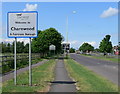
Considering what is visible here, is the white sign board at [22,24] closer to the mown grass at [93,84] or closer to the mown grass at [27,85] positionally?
the mown grass at [27,85]

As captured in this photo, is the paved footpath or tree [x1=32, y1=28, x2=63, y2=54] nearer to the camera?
the paved footpath

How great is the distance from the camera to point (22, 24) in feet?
38.9

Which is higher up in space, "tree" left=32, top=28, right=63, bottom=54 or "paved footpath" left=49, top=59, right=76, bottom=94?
"tree" left=32, top=28, right=63, bottom=54

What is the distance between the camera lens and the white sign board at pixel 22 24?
11727 mm

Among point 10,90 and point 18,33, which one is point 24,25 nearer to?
point 18,33

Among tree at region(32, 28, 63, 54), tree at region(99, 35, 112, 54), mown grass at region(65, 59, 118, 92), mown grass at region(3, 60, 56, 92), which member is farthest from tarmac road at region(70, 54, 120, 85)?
tree at region(99, 35, 112, 54)

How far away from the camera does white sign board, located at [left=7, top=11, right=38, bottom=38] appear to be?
11.7m

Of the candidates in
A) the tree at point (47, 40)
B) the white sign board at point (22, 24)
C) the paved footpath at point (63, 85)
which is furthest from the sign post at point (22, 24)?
the tree at point (47, 40)

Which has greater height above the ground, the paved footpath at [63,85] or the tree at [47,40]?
the tree at [47,40]

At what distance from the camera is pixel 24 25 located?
11906 mm

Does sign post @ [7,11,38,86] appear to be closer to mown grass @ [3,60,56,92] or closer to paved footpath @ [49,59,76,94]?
mown grass @ [3,60,56,92]

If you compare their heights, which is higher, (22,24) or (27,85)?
(22,24)

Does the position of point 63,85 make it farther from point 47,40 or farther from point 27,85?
point 47,40

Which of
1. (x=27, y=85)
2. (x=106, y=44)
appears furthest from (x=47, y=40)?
(x=27, y=85)
